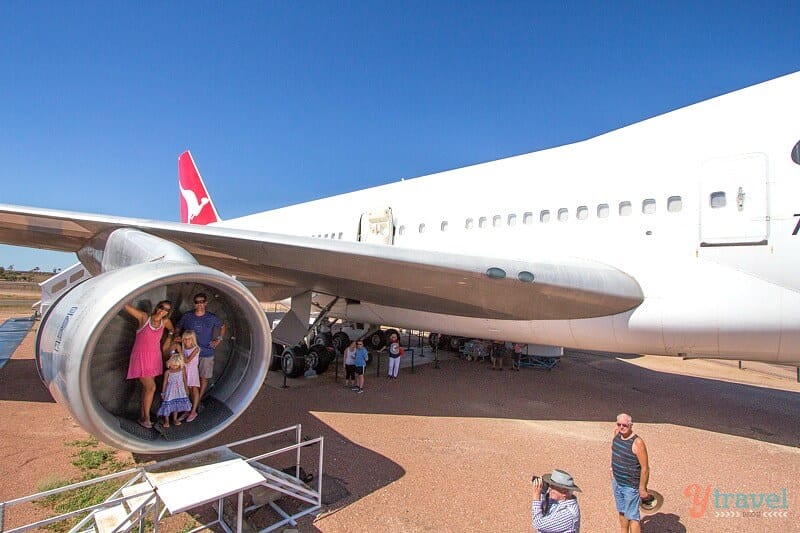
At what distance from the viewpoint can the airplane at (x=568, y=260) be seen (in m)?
4.06

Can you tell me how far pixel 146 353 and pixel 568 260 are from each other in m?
5.66

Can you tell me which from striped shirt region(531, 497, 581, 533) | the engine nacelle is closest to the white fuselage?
striped shirt region(531, 497, 581, 533)

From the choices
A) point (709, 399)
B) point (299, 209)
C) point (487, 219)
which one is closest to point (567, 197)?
point (487, 219)

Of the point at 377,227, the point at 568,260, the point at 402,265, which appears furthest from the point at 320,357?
the point at 568,260

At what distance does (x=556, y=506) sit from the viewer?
118 inches

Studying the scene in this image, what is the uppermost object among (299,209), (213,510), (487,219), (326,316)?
(299,209)

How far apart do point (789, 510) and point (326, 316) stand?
346 inches

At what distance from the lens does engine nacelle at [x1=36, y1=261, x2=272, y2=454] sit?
10.5 feet

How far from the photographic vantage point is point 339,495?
436 cm

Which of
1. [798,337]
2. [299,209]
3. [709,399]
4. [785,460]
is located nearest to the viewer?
[798,337]

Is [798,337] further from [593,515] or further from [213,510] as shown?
[213,510]

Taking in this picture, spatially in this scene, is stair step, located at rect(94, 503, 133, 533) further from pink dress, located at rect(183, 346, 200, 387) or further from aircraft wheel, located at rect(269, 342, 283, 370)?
aircraft wheel, located at rect(269, 342, 283, 370)

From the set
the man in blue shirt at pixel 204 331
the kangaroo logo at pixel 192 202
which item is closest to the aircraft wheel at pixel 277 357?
the man in blue shirt at pixel 204 331

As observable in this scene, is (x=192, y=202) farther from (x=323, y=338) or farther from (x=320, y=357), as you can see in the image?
(x=320, y=357)
